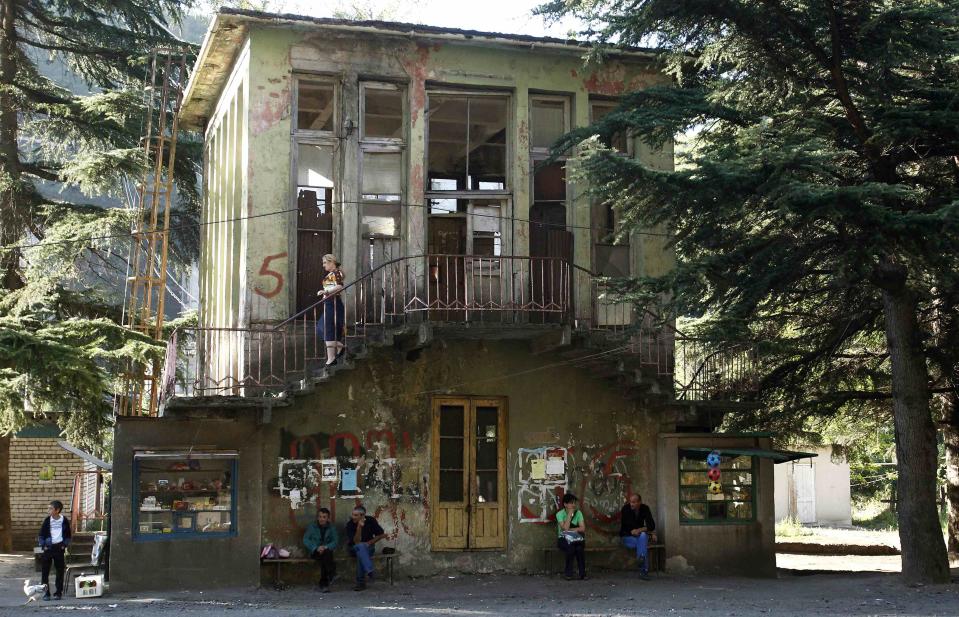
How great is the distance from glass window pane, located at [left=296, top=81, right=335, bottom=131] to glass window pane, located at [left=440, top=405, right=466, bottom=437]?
4.92 m

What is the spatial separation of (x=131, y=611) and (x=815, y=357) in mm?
11860

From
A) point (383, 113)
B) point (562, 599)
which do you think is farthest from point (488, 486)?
point (383, 113)

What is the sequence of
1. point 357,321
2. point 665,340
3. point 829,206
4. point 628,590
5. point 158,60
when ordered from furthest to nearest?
point 158,60, point 665,340, point 357,321, point 628,590, point 829,206

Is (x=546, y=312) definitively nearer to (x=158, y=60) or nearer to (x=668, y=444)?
(x=668, y=444)

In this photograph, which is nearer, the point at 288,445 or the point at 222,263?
the point at 288,445

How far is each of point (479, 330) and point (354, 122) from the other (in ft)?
13.6

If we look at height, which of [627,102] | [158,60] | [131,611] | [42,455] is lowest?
[131,611]

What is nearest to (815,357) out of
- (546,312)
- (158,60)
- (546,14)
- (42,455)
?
(546,312)

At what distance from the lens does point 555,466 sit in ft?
65.2

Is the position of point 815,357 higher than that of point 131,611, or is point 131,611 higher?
point 815,357

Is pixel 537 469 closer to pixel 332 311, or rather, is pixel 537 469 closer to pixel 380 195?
pixel 332 311

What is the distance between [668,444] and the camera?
20391 millimetres

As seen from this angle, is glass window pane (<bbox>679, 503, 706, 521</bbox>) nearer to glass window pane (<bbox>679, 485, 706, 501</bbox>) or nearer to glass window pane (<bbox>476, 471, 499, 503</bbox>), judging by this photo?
glass window pane (<bbox>679, 485, 706, 501</bbox>)

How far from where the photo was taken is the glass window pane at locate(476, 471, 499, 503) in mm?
19656
